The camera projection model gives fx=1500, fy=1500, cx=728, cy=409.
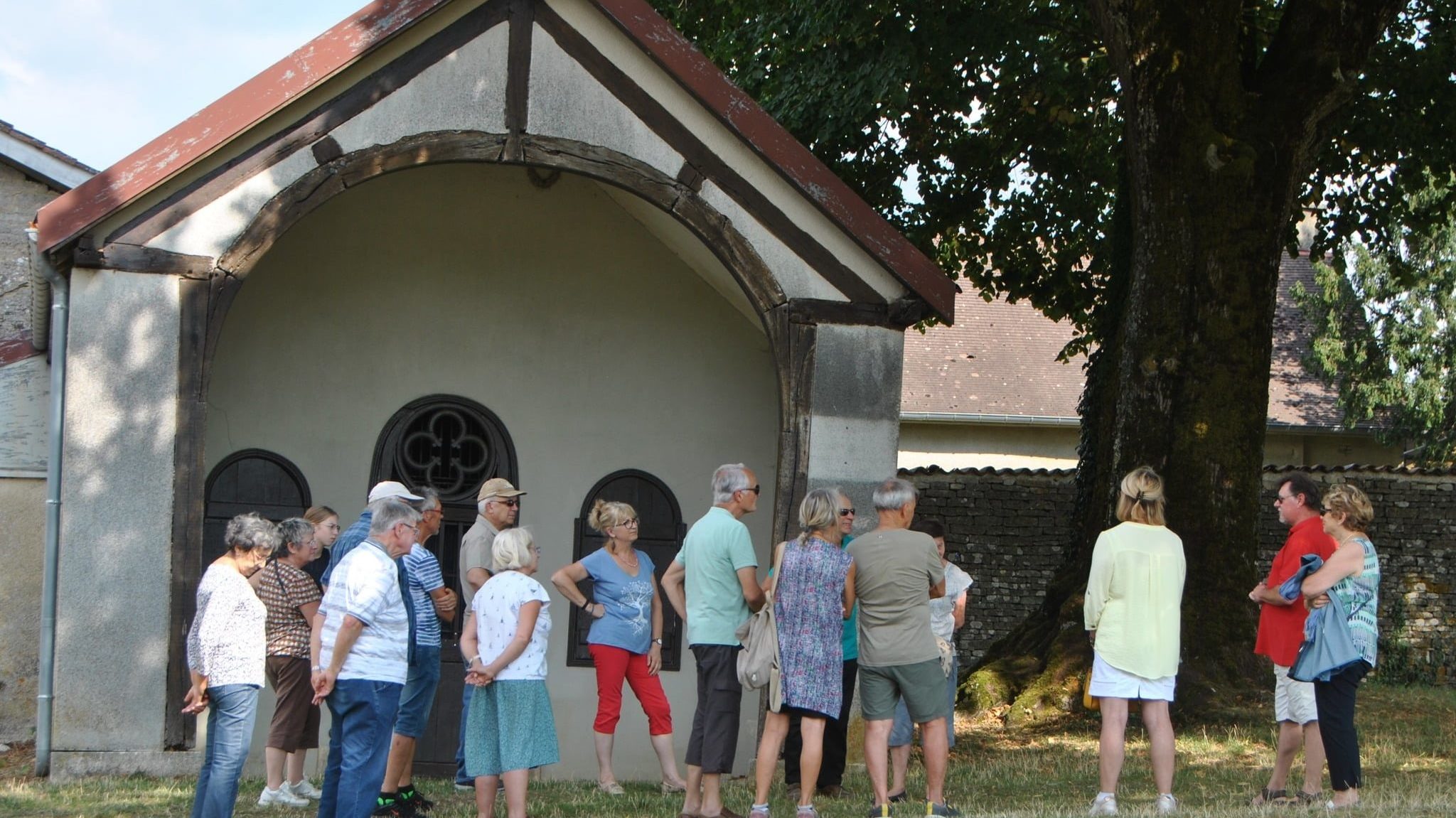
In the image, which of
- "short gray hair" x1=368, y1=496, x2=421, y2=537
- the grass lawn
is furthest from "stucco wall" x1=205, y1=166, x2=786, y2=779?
"short gray hair" x1=368, y1=496, x2=421, y2=537

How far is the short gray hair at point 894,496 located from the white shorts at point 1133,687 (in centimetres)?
108

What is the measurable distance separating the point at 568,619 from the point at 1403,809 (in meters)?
6.00

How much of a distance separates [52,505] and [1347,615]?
665 cm

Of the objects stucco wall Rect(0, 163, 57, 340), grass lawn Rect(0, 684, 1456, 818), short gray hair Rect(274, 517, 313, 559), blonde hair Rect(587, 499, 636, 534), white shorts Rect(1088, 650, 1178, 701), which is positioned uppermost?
stucco wall Rect(0, 163, 57, 340)

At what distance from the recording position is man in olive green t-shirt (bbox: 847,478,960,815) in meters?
6.67

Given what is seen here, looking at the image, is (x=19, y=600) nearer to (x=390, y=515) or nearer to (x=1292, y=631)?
(x=390, y=515)

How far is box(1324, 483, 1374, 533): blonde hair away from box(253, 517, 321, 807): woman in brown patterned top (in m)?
4.61

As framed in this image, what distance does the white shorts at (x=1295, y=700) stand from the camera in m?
7.01

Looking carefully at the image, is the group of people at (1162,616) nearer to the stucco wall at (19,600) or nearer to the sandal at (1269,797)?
the sandal at (1269,797)

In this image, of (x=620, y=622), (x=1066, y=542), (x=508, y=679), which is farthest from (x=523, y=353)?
(x=1066, y=542)

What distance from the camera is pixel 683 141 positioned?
8.90 meters

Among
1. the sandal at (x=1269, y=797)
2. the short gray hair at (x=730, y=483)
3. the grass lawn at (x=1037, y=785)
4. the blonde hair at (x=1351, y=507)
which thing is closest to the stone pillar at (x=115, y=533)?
the grass lawn at (x=1037, y=785)

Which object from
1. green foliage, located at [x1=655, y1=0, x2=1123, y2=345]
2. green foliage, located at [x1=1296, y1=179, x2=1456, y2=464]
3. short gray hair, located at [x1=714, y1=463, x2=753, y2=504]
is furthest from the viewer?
green foliage, located at [x1=1296, y1=179, x2=1456, y2=464]

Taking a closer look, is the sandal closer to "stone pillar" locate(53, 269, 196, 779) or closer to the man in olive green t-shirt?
the man in olive green t-shirt
